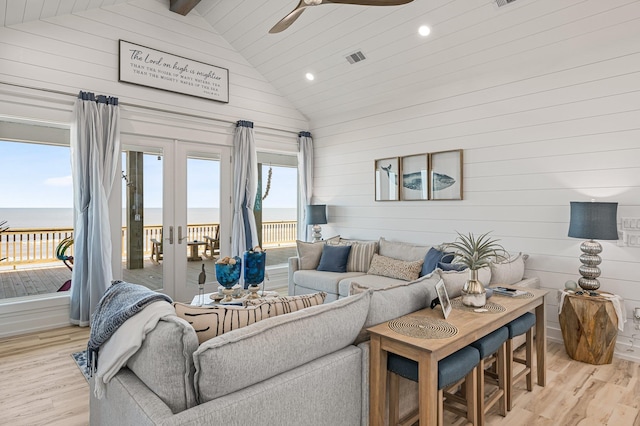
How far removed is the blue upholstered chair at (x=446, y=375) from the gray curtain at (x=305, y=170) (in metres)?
4.32

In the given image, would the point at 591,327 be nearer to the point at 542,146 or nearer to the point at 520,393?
the point at 520,393

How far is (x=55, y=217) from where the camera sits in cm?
472

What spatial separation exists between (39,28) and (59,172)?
1.56 m

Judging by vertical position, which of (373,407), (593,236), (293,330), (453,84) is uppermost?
(453,84)

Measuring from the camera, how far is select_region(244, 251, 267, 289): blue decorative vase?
128 inches

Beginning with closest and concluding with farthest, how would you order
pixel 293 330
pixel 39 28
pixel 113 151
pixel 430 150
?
pixel 293 330 → pixel 39 28 → pixel 113 151 → pixel 430 150

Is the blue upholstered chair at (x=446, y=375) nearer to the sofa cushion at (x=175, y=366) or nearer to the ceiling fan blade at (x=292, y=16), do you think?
the sofa cushion at (x=175, y=366)

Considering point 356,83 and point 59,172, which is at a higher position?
point 356,83

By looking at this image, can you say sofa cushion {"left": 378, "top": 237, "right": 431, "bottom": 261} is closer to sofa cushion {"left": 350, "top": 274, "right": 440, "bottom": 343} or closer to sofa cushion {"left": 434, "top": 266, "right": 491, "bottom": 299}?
sofa cushion {"left": 434, "top": 266, "right": 491, "bottom": 299}

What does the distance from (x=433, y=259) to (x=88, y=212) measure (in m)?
3.92

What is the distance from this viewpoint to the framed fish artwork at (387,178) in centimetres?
508

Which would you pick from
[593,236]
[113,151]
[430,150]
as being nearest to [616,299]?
[593,236]

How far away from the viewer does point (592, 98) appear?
11.2 ft

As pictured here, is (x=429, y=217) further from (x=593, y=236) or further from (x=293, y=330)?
(x=293, y=330)
